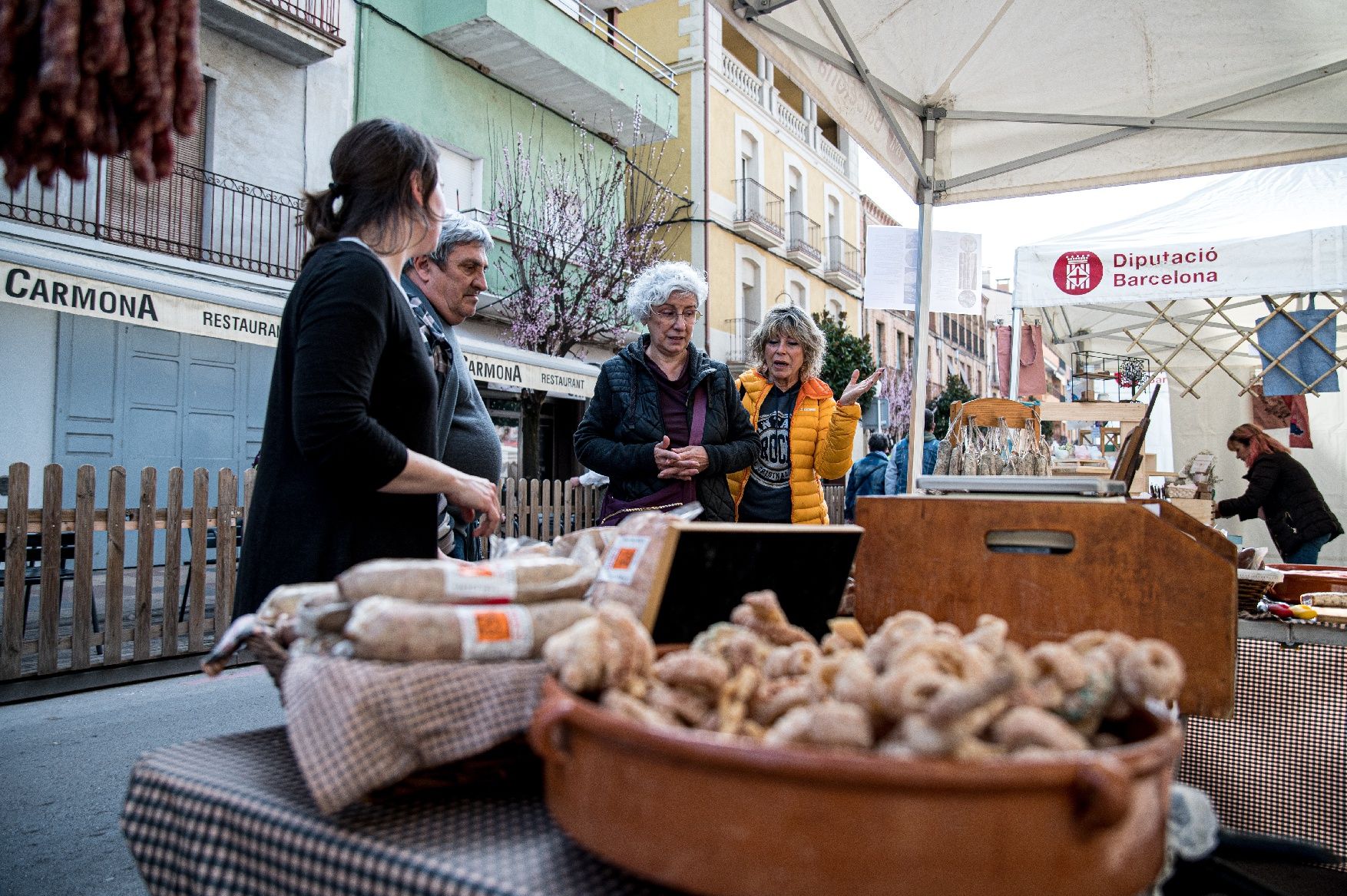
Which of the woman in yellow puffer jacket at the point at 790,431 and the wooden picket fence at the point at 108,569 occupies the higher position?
the woman in yellow puffer jacket at the point at 790,431

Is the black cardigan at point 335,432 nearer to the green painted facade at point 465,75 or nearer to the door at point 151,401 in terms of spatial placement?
the door at point 151,401

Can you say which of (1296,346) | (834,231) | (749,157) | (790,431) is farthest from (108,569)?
(834,231)

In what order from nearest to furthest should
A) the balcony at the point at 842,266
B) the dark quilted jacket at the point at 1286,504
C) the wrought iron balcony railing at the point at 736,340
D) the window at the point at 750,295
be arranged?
the dark quilted jacket at the point at 1286,504
the wrought iron balcony railing at the point at 736,340
the window at the point at 750,295
the balcony at the point at 842,266

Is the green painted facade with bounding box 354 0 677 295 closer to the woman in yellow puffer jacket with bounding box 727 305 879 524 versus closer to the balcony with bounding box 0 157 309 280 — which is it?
the balcony with bounding box 0 157 309 280

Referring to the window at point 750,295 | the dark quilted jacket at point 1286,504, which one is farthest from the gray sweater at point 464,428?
the window at point 750,295

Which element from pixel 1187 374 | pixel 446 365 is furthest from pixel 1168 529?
pixel 1187 374

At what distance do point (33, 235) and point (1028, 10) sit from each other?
881cm

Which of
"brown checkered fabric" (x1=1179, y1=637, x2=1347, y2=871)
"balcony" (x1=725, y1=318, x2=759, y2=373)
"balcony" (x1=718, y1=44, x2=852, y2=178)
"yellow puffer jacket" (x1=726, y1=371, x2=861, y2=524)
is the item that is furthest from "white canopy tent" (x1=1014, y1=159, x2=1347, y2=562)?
"balcony" (x1=718, y1=44, x2=852, y2=178)

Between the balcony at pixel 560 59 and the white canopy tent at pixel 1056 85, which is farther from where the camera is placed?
the balcony at pixel 560 59

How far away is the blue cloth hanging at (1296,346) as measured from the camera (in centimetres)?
532

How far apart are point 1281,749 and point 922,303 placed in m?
3.11

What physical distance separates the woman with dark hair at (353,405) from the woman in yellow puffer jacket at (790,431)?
6.00ft

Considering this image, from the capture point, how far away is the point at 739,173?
1894 centimetres

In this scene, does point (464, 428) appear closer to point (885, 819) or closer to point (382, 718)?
point (382, 718)
